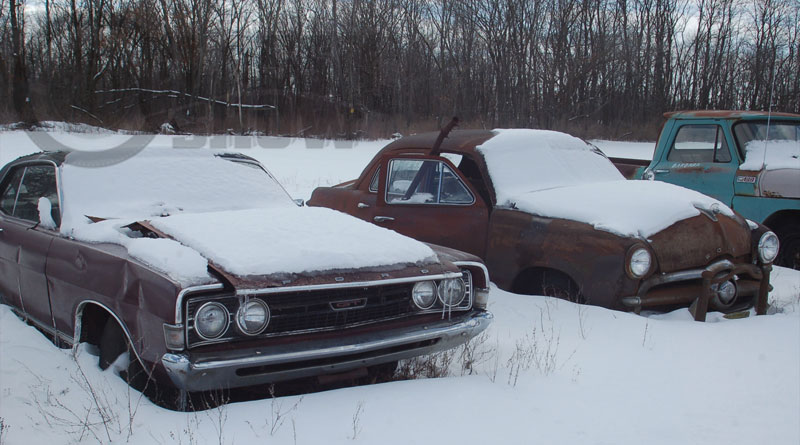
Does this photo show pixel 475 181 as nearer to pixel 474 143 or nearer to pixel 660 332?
pixel 474 143

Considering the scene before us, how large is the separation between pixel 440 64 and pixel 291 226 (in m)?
30.8

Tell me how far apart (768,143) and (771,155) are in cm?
23

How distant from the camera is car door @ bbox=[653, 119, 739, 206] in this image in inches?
280

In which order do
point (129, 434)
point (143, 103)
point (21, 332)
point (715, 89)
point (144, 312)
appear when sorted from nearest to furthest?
point (129, 434) → point (144, 312) → point (21, 332) → point (143, 103) → point (715, 89)

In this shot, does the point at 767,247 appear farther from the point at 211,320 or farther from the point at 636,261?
the point at 211,320

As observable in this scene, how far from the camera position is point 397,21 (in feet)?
109

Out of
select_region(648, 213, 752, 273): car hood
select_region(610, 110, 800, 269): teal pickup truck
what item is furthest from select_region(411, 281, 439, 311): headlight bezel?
select_region(610, 110, 800, 269): teal pickup truck

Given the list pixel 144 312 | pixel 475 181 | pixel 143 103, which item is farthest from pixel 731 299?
pixel 143 103

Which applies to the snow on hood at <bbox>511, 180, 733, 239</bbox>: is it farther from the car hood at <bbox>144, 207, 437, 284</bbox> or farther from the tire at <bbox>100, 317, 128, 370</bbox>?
the tire at <bbox>100, 317, 128, 370</bbox>

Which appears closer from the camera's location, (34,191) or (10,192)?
(34,191)

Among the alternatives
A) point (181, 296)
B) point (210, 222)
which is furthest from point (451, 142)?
point (181, 296)

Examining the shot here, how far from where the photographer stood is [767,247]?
5117 mm

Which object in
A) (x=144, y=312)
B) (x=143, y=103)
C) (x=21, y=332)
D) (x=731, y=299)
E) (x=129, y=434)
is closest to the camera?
(x=129, y=434)

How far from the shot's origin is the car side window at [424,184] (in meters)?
5.64
